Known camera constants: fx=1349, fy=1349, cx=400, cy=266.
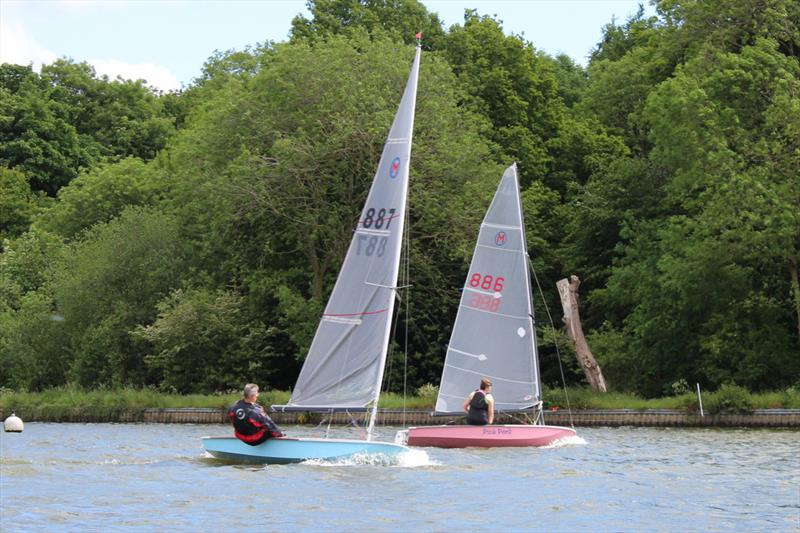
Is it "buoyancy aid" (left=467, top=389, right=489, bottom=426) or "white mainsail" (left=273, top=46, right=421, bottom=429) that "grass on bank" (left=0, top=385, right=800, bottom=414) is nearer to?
"buoyancy aid" (left=467, top=389, right=489, bottom=426)

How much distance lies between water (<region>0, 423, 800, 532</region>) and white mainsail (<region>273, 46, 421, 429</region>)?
1723 mm

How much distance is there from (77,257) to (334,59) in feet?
49.1

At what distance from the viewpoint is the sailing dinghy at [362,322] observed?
2431 cm

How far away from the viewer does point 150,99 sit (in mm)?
95750

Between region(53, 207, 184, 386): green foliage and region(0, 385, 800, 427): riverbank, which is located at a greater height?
region(53, 207, 184, 386): green foliage

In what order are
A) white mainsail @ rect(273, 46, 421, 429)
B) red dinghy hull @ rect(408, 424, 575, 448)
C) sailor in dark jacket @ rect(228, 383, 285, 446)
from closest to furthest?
sailor in dark jacket @ rect(228, 383, 285, 446), white mainsail @ rect(273, 46, 421, 429), red dinghy hull @ rect(408, 424, 575, 448)

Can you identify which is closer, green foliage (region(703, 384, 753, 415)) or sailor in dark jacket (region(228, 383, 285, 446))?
sailor in dark jacket (region(228, 383, 285, 446))

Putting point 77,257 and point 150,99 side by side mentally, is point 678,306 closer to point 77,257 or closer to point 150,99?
point 77,257

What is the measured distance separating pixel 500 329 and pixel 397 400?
11.3 meters

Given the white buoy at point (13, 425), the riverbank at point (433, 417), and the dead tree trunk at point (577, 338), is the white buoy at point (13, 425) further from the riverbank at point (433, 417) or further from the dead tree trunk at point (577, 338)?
the dead tree trunk at point (577, 338)

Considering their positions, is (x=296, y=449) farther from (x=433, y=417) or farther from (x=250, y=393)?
(x=433, y=417)

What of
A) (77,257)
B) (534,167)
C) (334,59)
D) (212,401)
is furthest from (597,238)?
(77,257)

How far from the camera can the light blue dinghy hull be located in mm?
23141

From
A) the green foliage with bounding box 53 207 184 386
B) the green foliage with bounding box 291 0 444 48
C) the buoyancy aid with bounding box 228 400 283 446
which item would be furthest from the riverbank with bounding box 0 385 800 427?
the green foliage with bounding box 291 0 444 48
